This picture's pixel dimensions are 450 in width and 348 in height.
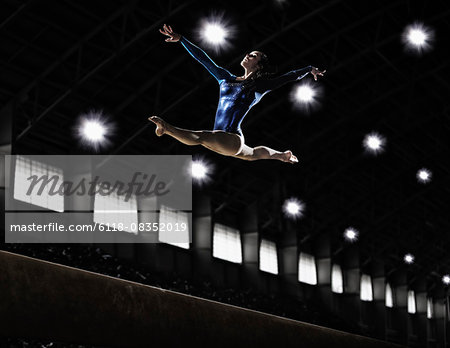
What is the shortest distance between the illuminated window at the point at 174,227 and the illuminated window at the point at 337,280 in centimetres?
1480

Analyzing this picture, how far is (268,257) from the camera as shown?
33.7 metres

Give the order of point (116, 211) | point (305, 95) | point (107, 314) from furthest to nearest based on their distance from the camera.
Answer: point (116, 211), point (305, 95), point (107, 314)

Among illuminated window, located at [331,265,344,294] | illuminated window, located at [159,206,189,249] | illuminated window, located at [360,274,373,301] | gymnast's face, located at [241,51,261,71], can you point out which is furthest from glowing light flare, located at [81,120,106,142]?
illuminated window, located at [360,274,373,301]

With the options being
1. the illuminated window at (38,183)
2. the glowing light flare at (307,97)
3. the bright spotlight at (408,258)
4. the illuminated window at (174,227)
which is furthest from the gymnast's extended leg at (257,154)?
the bright spotlight at (408,258)

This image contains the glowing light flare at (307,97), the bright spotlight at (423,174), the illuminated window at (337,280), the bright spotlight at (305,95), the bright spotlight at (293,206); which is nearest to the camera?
the bright spotlight at (305,95)

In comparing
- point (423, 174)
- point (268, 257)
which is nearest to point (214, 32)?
point (268, 257)

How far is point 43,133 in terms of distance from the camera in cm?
2245

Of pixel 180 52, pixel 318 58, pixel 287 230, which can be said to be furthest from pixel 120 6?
pixel 287 230

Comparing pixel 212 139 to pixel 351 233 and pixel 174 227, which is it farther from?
pixel 351 233

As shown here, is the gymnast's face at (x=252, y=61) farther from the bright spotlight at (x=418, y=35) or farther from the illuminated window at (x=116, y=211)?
the illuminated window at (x=116, y=211)

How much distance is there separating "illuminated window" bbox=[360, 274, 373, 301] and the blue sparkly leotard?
39.3 m

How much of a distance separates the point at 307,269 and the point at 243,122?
14.9 m

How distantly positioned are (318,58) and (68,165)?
9708 millimetres

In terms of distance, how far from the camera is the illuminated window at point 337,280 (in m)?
39.8
